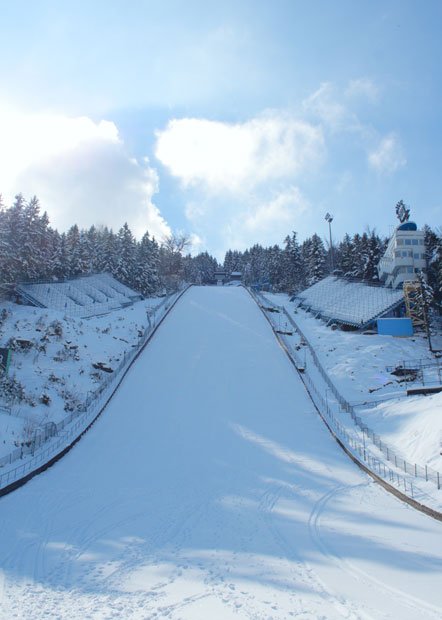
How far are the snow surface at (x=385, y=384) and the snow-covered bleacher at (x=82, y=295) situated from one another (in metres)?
22.9

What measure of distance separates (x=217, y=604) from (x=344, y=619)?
220 cm

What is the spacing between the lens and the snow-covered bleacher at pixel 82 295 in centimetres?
3969

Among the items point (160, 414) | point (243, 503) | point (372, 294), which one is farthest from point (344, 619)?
point (372, 294)

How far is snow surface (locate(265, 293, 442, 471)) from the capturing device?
1636 centimetres

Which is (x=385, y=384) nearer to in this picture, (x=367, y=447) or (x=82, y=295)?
(x=367, y=447)

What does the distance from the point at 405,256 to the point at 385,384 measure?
21.7 m

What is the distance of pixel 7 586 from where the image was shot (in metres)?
7.96

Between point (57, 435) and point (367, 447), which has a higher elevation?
point (57, 435)

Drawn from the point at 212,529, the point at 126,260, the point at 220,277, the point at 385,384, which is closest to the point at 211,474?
the point at 212,529

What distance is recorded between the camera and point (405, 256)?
4284 cm

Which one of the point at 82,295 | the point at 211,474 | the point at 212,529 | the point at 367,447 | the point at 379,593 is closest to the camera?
the point at 379,593

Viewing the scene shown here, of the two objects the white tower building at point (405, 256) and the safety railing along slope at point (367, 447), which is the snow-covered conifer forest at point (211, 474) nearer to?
the safety railing along slope at point (367, 447)

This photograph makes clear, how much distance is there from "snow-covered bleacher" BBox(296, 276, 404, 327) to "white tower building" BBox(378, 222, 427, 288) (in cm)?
185

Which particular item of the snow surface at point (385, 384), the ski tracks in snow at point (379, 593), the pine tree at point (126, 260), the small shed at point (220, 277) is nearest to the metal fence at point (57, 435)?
the ski tracks in snow at point (379, 593)
